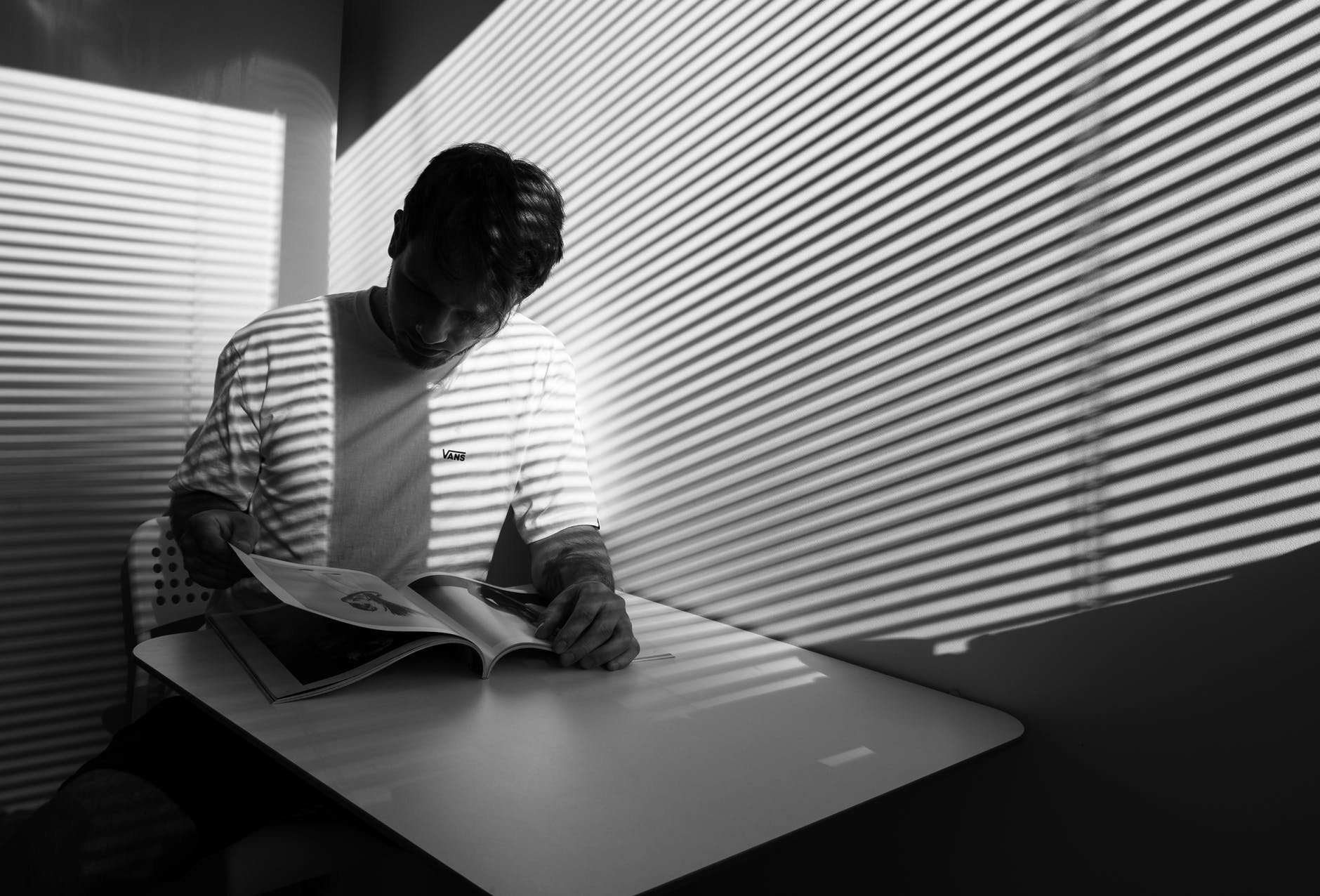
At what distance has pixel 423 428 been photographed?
1.62m

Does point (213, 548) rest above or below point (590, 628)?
above

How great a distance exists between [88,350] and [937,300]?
6.07 ft

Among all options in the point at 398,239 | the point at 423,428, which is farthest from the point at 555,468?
the point at 398,239

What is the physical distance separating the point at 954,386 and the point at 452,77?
1446 mm

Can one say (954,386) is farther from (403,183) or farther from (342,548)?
(403,183)

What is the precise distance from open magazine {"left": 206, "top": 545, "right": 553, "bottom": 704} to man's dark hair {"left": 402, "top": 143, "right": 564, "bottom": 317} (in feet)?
1.52

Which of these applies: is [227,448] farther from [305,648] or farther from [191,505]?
[305,648]

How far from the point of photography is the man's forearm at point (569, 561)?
1.40m

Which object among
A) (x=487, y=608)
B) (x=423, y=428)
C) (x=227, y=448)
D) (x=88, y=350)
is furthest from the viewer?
(x=88, y=350)

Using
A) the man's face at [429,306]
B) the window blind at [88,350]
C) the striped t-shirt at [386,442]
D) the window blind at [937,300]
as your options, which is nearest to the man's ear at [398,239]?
the man's face at [429,306]

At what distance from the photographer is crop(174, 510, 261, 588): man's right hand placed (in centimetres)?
128

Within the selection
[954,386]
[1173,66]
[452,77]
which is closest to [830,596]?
[954,386]

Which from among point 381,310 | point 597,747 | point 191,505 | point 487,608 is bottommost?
point 597,747

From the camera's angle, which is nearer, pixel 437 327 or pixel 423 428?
pixel 437 327
